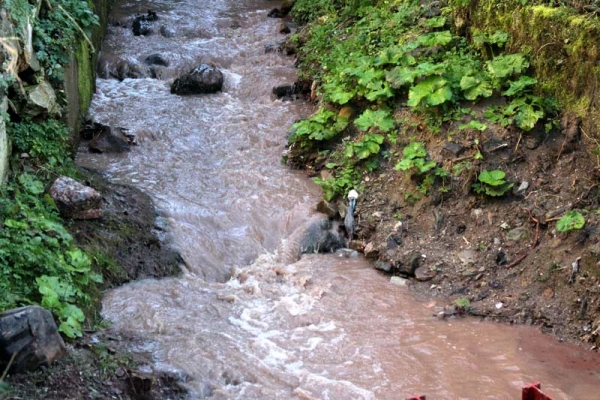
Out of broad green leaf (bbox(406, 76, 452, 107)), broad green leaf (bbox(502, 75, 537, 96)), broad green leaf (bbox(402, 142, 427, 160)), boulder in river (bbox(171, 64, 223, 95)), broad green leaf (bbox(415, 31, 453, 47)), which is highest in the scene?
broad green leaf (bbox(415, 31, 453, 47))

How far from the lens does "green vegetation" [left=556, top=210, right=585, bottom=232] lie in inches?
267

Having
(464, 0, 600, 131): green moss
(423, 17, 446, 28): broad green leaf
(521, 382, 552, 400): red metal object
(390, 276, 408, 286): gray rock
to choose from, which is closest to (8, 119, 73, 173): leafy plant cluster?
(390, 276, 408, 286): gray rock

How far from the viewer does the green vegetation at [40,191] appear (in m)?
5.75

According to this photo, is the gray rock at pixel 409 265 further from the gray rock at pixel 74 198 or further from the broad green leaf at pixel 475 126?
the gray rock at pixel 74 198

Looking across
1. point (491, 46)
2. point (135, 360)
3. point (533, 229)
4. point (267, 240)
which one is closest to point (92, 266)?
point (135, 360)

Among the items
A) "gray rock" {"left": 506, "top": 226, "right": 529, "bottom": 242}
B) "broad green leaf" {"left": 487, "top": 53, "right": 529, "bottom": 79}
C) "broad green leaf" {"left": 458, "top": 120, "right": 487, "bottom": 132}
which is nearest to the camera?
"gray rock" {"left": 506, "top": 226, "right": 529, "bottom": 242}

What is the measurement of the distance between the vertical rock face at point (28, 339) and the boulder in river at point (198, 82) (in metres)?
7.21

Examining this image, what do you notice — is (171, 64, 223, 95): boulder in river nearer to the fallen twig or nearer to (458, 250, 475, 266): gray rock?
(458, 250, 475, 266): gray rock

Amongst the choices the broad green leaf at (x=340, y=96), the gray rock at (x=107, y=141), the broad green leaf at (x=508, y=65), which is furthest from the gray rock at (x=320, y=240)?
the gray rock at (x=107, y=141)

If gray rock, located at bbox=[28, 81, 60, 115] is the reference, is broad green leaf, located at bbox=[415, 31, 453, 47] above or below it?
above

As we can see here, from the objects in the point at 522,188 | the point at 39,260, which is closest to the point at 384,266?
the point at 522,188

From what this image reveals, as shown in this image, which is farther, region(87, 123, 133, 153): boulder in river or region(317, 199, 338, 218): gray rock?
region(87, 123, 133, 153): boulder in river

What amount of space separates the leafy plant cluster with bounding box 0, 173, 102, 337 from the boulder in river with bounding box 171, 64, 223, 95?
4956 mm

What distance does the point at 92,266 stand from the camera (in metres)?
6.95
